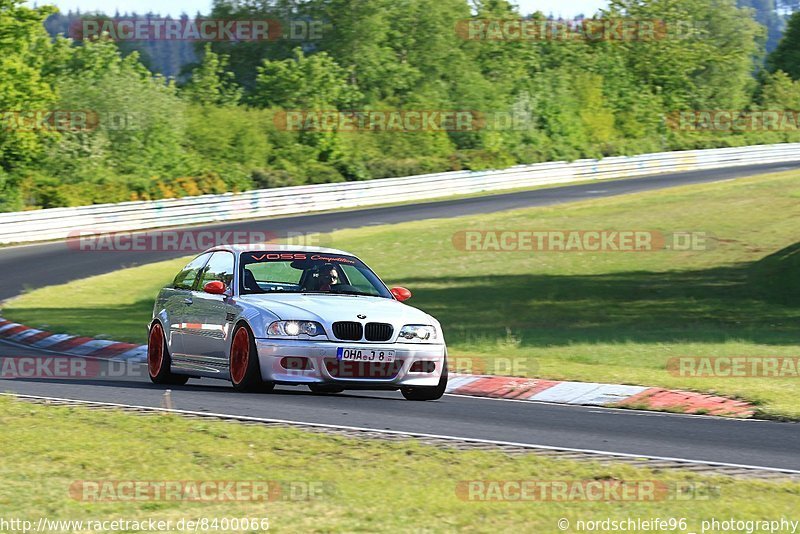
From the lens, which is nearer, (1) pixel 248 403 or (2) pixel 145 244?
(1) pixel 248 403

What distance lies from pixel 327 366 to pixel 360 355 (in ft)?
1.04

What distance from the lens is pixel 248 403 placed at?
10961 millimetres

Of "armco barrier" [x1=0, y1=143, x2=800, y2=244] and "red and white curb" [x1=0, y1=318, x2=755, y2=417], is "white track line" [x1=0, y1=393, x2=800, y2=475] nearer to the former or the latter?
"red and white curb" [x1=0, y1=318, x2=755, y2=417]

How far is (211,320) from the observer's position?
12.3 m

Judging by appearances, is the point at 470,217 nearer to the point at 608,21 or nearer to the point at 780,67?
the point at 608,21

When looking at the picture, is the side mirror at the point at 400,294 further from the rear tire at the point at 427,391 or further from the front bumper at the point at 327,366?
the front bumper at the point at 327,366

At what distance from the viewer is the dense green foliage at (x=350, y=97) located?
1784 inches

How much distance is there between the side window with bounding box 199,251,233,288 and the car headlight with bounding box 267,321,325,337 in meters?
1.27

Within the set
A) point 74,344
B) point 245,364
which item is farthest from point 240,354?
point 74,344

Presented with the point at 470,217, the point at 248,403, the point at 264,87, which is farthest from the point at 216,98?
the point at 248,403

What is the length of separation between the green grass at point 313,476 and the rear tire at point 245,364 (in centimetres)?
166

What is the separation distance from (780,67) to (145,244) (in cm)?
7644

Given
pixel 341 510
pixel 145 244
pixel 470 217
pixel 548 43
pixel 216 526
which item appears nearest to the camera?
pixel 216 526

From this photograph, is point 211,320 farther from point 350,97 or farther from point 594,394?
point 350,97
